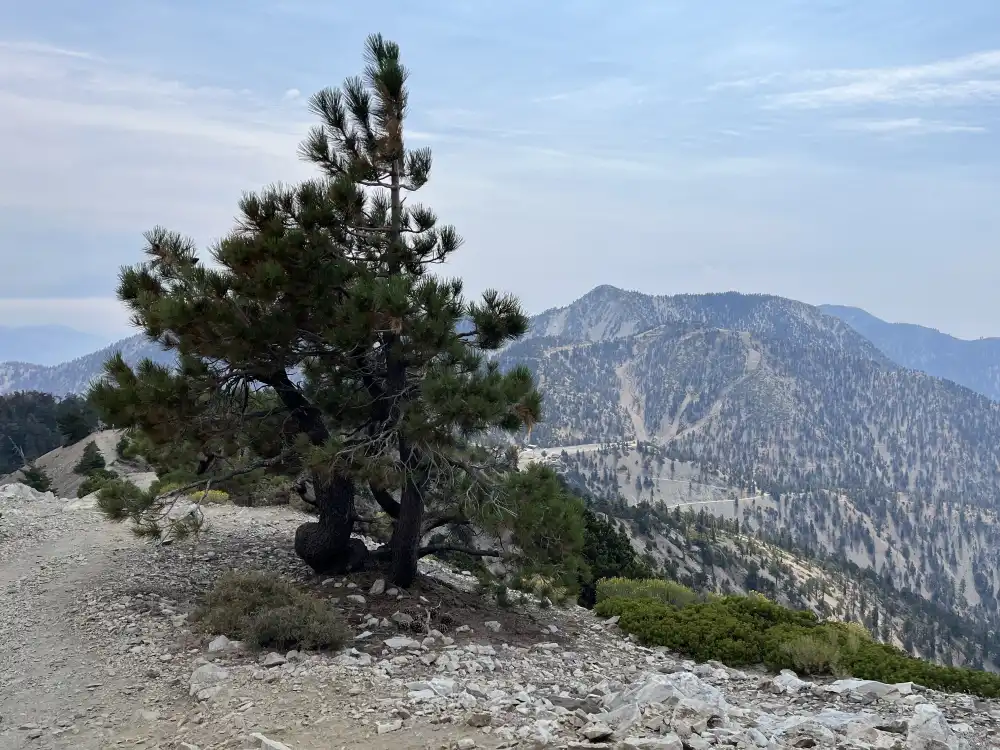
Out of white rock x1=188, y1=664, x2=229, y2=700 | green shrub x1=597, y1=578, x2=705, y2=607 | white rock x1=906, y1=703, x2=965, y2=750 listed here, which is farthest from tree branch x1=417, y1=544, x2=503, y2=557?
green shrub x1=597, y1=578, x2=705, y2=607

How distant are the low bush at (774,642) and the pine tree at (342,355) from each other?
13.7 feet

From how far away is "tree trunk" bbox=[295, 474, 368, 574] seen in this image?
1154 centimetres

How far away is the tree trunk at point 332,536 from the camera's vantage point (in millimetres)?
11539

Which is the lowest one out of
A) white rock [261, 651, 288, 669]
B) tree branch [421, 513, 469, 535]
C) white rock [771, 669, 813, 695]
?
white rock [771, 669, 813, 695]

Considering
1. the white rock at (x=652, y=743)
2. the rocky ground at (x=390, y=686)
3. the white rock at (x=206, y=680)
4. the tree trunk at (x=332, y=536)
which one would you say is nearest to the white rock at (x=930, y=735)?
the rocky ground at (x=390, y=686)

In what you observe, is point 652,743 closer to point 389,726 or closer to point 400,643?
point 389,726

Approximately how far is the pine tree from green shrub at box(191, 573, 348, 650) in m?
1.68

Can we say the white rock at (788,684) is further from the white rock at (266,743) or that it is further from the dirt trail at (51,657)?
the dirt trail at (51,657)

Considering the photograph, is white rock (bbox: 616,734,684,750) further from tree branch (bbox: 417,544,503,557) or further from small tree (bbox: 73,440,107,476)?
small tree (bbox: 73,440,107,476)

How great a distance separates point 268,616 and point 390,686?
2019mm

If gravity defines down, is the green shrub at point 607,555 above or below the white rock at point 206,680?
below

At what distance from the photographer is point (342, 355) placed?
35.5 feet

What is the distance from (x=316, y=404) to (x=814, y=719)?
8.47 m

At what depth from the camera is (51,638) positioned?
955 centimetres
